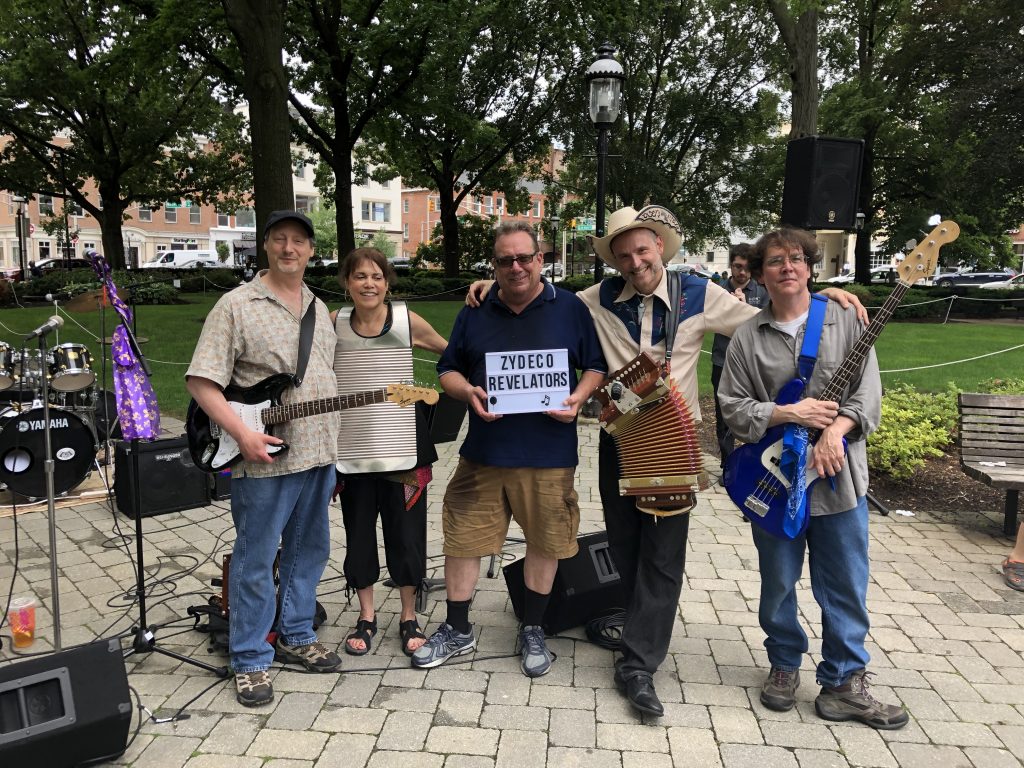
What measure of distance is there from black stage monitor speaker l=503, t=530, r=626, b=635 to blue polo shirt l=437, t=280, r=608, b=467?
80cm

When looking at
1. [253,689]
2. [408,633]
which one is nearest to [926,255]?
[408,633]

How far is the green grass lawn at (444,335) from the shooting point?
36.3 feet

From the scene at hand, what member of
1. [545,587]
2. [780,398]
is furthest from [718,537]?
[780,398]

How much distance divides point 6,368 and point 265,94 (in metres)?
5.74

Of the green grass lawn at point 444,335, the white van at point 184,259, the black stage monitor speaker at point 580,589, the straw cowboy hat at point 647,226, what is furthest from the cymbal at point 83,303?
the white van at point 184,259

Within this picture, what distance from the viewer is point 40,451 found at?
5910mm

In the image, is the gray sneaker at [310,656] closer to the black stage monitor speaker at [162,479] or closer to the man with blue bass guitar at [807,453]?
the man with blue bass guitar at [807,453]

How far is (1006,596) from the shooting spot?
14.7 ft

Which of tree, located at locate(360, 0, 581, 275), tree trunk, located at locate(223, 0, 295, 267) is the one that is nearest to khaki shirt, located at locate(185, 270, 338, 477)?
tree trunk, located at locate(223, 0, 295, 267)

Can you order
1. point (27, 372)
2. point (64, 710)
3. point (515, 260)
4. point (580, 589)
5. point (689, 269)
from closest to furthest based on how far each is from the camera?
1. point (64, 710)
2. point (515, 260)
3. point (580, 589)
4. point (27, 372)
5. point (689, 269)

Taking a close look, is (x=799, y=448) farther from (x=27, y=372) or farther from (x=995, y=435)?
(x=27, y=372)

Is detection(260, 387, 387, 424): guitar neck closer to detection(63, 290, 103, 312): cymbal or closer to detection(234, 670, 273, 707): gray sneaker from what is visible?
detection(234, 670, 273, 707): gray sneaker

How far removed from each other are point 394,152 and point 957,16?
1994cm

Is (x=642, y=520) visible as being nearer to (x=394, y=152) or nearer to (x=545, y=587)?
(x=545, y=587)
